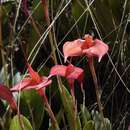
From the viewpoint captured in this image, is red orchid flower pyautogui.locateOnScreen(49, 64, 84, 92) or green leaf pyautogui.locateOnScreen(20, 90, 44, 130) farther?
green leaf pyautogui.locateOnScreen(20, 90, 44, 130)

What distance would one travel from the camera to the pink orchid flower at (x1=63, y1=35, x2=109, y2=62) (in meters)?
0.76

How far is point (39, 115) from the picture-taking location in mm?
1115

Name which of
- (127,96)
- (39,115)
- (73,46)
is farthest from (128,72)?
(73,46)

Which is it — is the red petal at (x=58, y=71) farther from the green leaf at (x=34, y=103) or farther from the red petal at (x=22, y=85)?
the green leaf at (x=34, y=103)

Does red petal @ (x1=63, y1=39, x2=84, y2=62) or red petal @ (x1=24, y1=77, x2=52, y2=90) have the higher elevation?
red petal @ (x1=63, y1=39, x2=84, y2=62)

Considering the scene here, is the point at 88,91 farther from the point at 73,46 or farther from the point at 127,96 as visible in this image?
the point at 73,46

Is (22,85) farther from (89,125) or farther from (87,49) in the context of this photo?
(89,125)

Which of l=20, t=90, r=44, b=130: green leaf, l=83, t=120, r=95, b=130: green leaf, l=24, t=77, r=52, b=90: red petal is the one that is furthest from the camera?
l=20, t=90, r=44, b=130: green leaf

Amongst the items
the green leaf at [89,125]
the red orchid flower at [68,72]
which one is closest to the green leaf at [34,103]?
the green leaf at [89,125]

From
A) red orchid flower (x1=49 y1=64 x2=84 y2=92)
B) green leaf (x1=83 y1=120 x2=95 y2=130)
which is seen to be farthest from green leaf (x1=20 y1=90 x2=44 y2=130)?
red orchid flower (x1=49 y1=64 x2=84 y2=92)

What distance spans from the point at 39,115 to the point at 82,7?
1.26 feet

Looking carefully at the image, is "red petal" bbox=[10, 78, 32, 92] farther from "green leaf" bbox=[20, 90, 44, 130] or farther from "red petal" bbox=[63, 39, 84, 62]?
"green leaf" bbox=[20, 90, 44, 130]

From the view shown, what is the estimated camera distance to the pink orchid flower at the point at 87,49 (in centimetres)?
76

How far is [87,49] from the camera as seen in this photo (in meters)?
0.78
